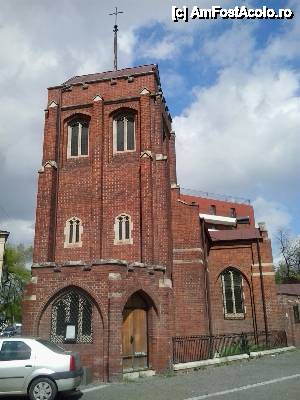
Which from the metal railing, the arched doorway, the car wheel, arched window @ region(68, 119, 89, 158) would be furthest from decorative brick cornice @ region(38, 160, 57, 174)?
the car wheel

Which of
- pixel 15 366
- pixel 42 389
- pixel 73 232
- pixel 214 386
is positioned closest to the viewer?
pixel 42 389

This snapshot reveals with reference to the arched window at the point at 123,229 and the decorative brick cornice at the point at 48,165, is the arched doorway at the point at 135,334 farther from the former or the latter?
the decorative brick cornice at the point at 48,165

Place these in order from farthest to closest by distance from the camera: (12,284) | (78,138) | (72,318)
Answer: (12,284) → (78,138) → (72,318)

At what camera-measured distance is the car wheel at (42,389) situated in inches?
375

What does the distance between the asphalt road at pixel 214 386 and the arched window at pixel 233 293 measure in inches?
348

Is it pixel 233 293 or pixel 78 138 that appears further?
pixel 233 293

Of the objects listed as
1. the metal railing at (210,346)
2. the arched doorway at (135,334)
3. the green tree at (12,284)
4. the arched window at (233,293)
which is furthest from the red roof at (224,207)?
the arched doorway at (135,334)

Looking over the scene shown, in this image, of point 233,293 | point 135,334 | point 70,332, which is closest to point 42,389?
point 70,332

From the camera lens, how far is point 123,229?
1908cm

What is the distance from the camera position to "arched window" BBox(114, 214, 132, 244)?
62.0 ft

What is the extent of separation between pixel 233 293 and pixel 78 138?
12893mm

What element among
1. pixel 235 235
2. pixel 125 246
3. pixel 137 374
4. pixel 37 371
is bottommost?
pixel 137 374

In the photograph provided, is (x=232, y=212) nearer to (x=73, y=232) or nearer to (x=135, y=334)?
(x=73, y=232)

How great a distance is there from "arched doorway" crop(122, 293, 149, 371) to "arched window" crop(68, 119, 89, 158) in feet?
29.6
